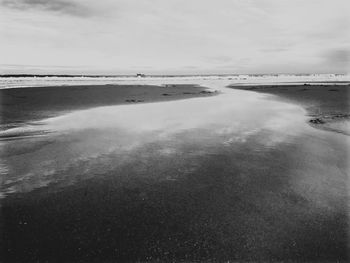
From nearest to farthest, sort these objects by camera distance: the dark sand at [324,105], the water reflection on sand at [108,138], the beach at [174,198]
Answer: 1. the beach at [174,198]
2. the water reflection on sand at [108,138]
3. the dark sand at [324,105]

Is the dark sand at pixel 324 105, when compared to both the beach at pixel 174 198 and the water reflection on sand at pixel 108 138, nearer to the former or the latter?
the water reflection on sand at pixel 108 138

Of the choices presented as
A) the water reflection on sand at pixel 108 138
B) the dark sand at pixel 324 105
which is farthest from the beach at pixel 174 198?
the dark sand at pixel 324 105

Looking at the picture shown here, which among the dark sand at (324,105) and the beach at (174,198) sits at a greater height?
the dark sand at (324,105)

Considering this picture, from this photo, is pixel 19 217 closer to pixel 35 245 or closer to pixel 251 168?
pixel 35 245

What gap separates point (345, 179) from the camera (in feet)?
17.2

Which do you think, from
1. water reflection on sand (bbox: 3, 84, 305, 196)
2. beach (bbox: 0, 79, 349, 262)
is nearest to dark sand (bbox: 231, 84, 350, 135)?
water reflection on sand (bbox: 3, 84, 305, 196)

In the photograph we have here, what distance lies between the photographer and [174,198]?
14.5 ft

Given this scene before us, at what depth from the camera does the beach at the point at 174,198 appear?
3215 millimetres

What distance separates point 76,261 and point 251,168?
3.80m

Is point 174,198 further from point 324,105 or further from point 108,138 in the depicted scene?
point 324,105

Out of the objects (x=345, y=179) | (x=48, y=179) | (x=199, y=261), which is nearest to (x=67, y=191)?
(x=48, y=179)

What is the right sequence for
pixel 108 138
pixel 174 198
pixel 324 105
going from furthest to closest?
pixel 324 105 → pixel 108 138 → pixel 174 198

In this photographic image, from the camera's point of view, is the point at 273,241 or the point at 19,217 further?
the point at 19,217

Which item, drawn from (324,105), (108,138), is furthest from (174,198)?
(324,105)
